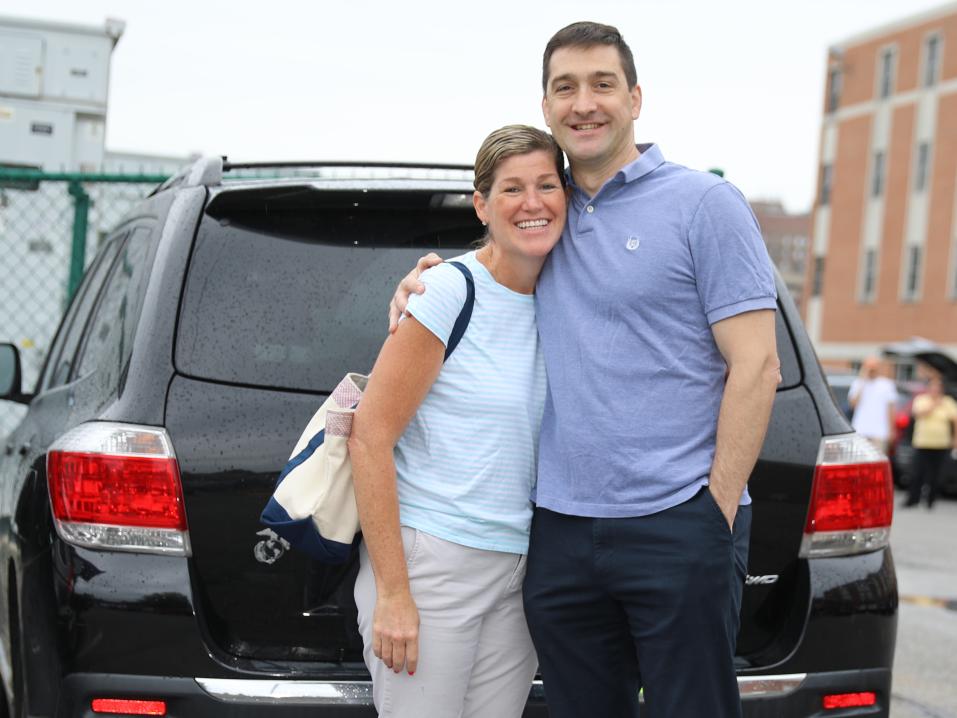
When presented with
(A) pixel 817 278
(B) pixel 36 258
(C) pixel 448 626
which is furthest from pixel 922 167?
(C) pixel 448 626

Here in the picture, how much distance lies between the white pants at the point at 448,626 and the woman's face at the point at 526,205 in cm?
61

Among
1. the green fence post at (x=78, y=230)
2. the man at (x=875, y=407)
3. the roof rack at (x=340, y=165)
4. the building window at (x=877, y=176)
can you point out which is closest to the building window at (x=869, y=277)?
the building window at (x=877, y=176)

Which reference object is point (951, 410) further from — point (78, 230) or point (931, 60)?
point (931, 60)

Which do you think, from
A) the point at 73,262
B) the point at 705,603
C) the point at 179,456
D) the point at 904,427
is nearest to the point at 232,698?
the point at 179,456

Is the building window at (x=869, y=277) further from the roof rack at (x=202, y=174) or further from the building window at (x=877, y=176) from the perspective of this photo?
the roof rack at (x=202, y=174)

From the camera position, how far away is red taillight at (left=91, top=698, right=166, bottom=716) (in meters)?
2.42

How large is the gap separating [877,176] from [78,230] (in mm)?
40695

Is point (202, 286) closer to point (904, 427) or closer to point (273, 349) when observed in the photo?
point (273, 349)

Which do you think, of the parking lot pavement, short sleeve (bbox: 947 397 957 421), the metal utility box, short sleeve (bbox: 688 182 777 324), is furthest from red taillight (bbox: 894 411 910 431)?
short sleeve (bbox: 688 182 777 324)

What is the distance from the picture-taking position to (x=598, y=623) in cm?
236

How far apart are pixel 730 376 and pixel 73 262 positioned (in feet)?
16.4

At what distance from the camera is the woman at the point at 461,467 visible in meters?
2.27

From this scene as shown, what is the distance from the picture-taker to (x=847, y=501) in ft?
8.89

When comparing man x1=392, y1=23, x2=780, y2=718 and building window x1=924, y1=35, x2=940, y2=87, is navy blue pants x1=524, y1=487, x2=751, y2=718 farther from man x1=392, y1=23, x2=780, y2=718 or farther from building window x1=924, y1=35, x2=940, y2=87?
building window x1=924, y1=35, x2=940, y2=87
